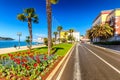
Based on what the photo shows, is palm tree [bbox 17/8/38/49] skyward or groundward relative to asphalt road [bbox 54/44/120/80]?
skyward

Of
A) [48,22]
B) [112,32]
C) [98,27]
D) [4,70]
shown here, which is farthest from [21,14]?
[112,32]

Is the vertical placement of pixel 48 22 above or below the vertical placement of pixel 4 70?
above

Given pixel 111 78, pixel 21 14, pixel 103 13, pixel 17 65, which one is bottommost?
pixel 111 78

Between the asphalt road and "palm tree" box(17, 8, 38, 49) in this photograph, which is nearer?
the asphalt road

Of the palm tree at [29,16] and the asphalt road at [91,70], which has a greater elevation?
the palm tree at [29,16]

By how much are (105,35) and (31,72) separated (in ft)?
170

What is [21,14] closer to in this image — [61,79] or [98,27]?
[61,79]

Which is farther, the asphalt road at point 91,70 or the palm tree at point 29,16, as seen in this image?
the palm tree at point 29,16

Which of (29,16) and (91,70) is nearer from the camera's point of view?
(91,70)

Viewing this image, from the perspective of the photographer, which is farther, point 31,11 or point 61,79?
point 31,11

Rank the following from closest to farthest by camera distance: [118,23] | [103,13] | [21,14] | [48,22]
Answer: [48,22], [21,14], [118,23], [103,13]

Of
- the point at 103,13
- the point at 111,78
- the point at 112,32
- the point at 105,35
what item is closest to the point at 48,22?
the point at 111,78

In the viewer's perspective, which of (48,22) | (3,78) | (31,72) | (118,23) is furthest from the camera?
(118,23)

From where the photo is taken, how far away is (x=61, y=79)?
7.51 m
